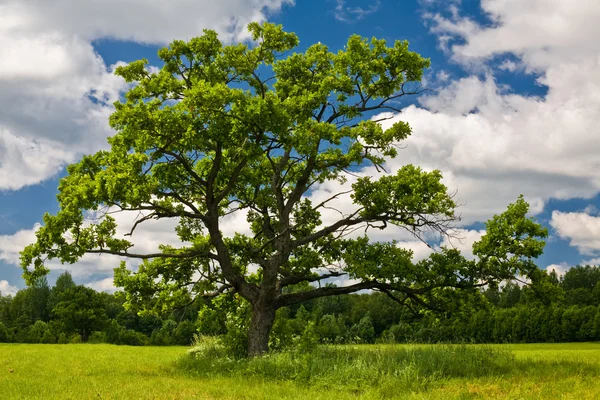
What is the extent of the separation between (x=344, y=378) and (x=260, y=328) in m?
7.76

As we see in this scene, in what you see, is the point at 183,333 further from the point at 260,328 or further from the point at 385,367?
the point at 385,367

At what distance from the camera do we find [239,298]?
26.4 metres

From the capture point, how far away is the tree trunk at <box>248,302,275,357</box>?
22.5 metres

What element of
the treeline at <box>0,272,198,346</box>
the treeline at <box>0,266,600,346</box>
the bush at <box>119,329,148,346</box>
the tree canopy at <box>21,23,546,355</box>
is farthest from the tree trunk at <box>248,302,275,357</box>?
the bush at <box>119,329,148,346</box>

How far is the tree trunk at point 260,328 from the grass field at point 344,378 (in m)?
2.17

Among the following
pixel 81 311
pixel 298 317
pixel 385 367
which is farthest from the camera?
pixel 81 311

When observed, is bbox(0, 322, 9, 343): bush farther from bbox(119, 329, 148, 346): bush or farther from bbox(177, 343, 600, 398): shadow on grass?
bbox(177, 343, 600, 398): shadow on grass

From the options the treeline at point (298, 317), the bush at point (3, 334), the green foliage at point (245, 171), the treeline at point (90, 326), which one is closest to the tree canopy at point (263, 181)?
the green foliage at point (245, 171)

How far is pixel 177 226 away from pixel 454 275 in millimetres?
13628

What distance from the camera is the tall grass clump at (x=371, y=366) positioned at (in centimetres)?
1543

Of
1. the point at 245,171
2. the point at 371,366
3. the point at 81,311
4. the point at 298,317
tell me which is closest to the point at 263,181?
the point at 245,171

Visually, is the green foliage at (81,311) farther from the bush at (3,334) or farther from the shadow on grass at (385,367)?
the shadow on grass at (385,367)

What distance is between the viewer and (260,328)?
22859mm

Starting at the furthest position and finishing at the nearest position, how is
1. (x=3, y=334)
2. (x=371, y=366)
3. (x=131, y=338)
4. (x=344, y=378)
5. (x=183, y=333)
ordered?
1. (x=183, y=333)
2. (x=3, y=334)
3. (x=131, y=338)
4. (x=371, y=366)
5. (x=344, y=378)
